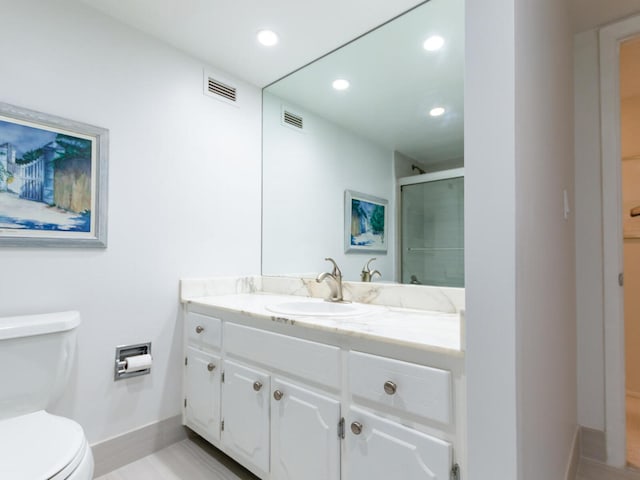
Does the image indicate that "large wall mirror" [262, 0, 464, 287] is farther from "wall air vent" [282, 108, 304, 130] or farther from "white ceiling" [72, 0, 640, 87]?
"white ceiling" [72, 0, 640, 87]

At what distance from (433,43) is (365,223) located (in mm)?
951

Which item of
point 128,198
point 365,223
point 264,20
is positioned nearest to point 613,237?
point 365,223

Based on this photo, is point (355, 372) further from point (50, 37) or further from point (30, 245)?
point (50, 37)

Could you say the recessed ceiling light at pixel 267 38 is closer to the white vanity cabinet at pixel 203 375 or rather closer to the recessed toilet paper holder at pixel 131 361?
the white vanity cabinet at pixel 203 375

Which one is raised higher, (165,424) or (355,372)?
(355,372)

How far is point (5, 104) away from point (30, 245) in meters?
0.59

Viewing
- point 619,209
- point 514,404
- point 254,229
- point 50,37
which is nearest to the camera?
point 514,404

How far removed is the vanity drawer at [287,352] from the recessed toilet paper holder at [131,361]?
1.57ft

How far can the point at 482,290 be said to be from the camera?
834 millimetres

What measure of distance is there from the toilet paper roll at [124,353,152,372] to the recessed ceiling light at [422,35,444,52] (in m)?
2.11

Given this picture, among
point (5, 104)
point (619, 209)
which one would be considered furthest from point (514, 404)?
point (5, 104)

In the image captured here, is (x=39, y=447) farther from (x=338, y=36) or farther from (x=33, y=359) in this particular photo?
(x=338, y=36)

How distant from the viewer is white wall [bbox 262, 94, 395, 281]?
6.30 feet

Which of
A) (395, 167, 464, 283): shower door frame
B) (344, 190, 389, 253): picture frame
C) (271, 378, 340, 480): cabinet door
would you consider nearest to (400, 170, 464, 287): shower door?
(395, 167, 464, 283): shower door frame
